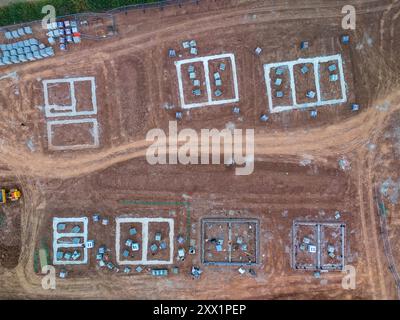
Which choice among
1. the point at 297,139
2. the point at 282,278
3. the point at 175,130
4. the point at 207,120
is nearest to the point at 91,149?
the point at 175,130

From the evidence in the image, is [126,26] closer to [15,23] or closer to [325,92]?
[15,23]

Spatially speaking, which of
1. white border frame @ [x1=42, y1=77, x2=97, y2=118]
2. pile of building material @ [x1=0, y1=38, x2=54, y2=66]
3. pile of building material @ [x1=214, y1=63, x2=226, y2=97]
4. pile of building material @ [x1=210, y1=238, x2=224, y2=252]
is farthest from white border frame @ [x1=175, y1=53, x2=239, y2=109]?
pile of building material @ [x1=210, y1=238, x2=224, y2=252]

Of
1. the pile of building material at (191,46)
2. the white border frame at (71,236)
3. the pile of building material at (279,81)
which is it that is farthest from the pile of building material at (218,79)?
the white border frame at (71,236)

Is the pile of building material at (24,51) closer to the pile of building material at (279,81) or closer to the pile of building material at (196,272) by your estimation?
the pile of building material at (279,81)

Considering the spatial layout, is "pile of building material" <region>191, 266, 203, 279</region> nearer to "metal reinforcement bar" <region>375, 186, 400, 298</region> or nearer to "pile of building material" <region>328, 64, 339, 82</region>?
"metal reinforcement bar" <region>375, 186, 400, 298</region>

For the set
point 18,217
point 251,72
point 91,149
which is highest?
point 251,72

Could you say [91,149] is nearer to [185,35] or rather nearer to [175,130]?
[175,130]

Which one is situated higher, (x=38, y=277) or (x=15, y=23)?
(x=15, y=23)
